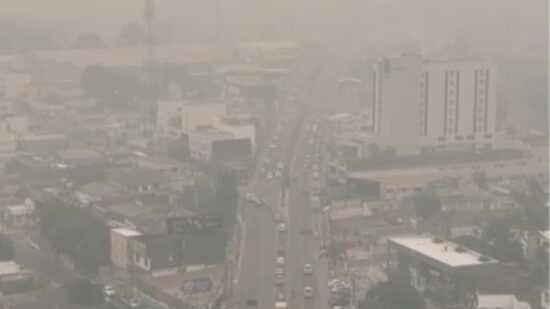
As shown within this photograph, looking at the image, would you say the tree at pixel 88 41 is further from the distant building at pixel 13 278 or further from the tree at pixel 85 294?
the tree at pixel 85 294

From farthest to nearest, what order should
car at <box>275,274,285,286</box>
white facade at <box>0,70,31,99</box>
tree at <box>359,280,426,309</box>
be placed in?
white facade at <box>0,70,31,99</box>
car at <box>275,274,285,286</box>
tree at <box>359,280,426,309</box>

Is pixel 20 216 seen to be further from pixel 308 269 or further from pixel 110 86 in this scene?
pixel 110 86

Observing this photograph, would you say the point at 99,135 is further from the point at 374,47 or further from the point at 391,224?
the point at 374,47

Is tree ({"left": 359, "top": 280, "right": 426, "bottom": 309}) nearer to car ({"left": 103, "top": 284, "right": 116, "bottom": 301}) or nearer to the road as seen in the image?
the road

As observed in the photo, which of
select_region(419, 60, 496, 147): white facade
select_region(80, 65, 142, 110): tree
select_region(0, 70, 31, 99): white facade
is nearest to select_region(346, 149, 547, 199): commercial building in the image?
select_region(419, 60, 496, 147): white facade

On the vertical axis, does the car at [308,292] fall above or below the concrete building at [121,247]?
below

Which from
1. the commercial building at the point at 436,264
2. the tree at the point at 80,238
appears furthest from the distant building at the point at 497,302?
→ the tree at the point at 80,238

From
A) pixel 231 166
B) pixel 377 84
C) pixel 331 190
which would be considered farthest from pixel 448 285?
pixel 377 84
